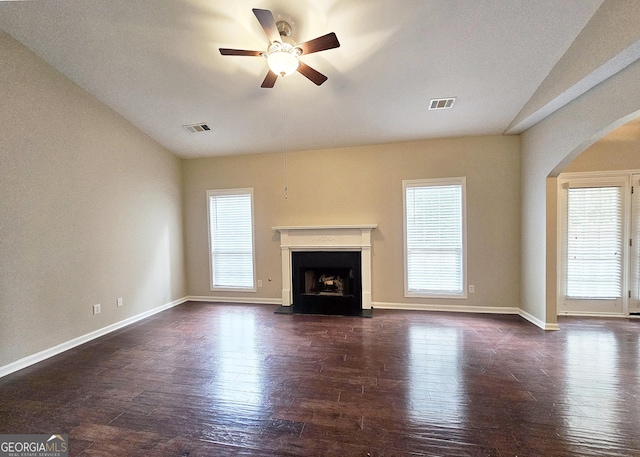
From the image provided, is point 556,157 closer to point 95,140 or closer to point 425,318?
point 425,318

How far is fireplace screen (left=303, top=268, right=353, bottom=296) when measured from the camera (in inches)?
185

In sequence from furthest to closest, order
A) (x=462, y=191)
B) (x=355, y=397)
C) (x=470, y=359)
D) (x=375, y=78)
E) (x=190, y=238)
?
(x=190, y=238) → (x=462, y=191) → (x=375, y=78) → (x=470, y=359) → (x=355, y=397)

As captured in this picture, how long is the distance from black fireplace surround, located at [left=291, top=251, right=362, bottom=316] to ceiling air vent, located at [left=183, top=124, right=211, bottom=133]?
2.47m

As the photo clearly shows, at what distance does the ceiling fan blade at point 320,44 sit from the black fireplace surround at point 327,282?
303cm

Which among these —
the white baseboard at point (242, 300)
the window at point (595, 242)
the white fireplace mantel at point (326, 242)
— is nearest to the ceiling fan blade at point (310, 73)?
the white fireplace mantel at point (326, 242)

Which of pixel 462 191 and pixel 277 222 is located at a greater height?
pixel 462 191

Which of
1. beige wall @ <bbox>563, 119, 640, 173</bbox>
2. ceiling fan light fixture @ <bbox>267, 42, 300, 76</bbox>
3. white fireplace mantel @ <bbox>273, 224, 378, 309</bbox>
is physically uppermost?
ceiling fan light fixture @ <bbox>267, 42, 300, 76</bbox>

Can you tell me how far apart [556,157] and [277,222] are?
13.5ft

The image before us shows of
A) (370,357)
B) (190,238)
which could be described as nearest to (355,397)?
(370,357)

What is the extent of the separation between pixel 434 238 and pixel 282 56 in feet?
11.3

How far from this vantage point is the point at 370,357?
281 centimetres
